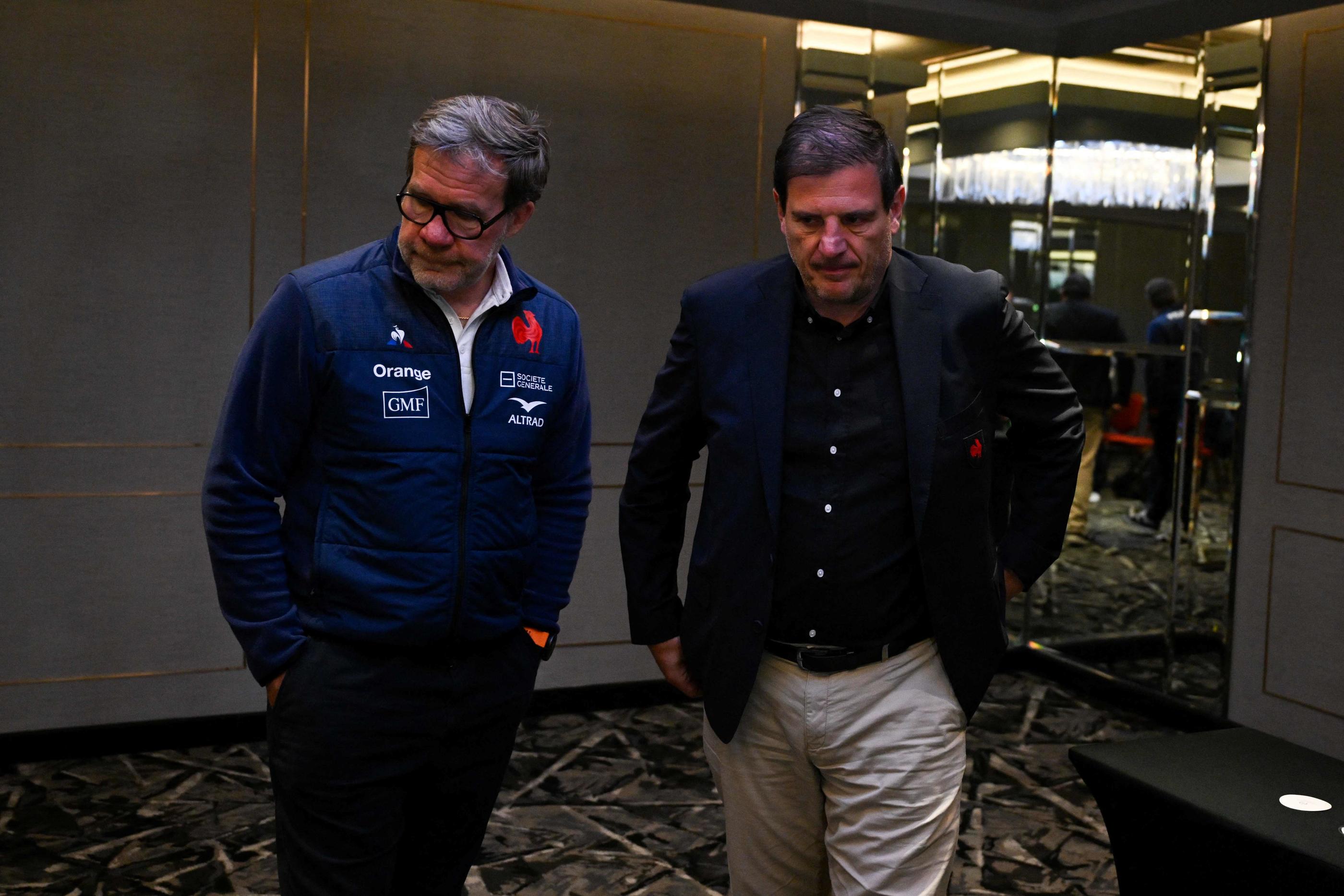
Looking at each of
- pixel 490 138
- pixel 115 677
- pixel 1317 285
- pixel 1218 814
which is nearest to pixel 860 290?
pixel 490 138

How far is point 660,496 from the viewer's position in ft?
7.47

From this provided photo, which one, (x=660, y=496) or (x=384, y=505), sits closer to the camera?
(x=384, y=505)

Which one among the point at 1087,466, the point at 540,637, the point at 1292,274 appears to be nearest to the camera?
the point at 540,637

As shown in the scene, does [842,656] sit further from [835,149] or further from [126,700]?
[126,700]

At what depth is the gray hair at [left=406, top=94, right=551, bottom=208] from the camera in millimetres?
2025

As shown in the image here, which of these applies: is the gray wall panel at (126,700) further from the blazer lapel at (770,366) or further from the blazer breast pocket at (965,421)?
the blazer breast pocket at (965,421)

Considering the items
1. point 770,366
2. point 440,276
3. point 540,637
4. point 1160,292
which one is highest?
point 1160,292

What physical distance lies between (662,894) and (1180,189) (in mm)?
3342

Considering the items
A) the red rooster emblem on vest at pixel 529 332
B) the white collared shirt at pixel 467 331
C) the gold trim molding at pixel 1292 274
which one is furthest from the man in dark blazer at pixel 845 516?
the gold trim molding at pixel 1292 274

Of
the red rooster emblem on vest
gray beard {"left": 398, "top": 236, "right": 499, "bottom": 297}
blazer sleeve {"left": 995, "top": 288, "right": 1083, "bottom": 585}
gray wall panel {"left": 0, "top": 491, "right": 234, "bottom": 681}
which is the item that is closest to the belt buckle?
blazer sleeve {"left": 995, "top": 288, "right": 1083, "bottom": 585}

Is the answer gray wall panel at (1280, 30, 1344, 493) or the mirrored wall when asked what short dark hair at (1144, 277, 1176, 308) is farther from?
gray wall panel at (1280, 30, 1344, 493)

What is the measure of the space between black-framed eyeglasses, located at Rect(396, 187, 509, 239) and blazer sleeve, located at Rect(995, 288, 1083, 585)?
92 cm

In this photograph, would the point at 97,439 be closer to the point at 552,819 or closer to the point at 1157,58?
the point at 552,819

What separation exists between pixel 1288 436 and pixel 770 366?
3.13 metres
